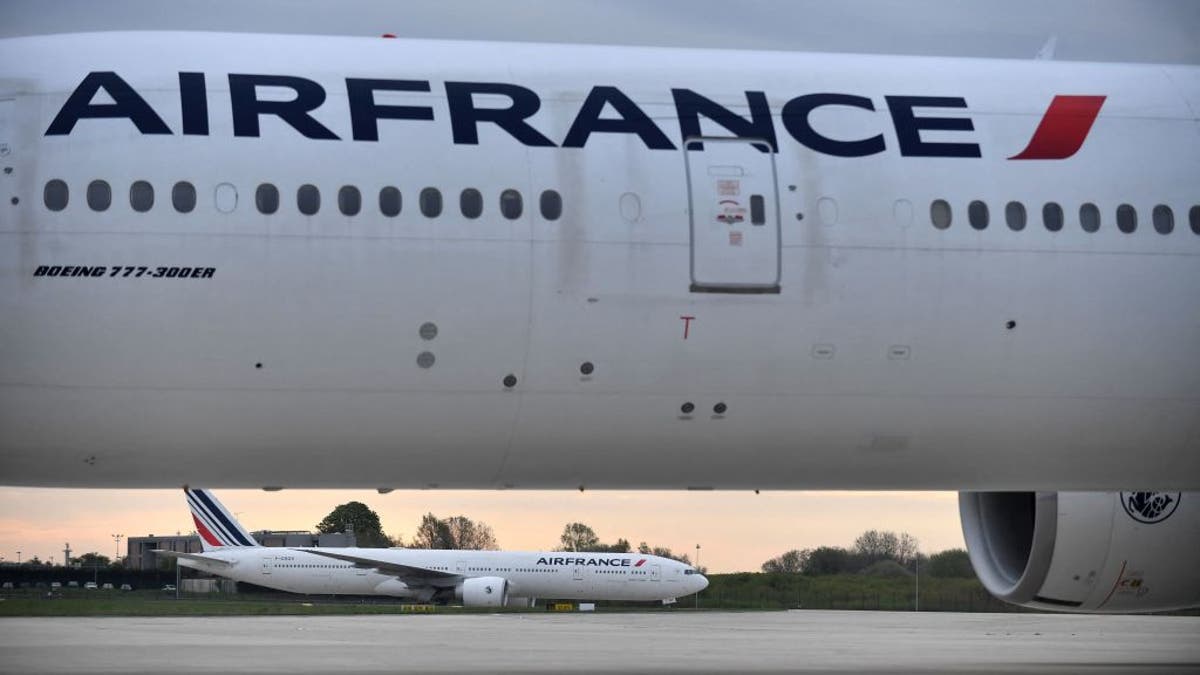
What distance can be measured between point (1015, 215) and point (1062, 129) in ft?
2.60

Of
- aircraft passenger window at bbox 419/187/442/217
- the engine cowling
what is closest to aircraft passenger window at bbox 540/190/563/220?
aircraft passenger window at bbox 419/187/442/217

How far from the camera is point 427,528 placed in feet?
211

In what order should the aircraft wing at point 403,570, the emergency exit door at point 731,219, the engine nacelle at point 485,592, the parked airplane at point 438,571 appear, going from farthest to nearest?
the aircraft wing at point 403,570 → the parked airplane at point 438,571 → the engine nacelle at point 485,592 → the emergency exit door at point 731,219

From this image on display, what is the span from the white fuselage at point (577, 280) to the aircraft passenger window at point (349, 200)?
5 cm

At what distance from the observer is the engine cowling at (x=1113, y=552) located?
1089cm

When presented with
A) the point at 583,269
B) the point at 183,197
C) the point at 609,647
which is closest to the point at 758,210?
the point at 583,269

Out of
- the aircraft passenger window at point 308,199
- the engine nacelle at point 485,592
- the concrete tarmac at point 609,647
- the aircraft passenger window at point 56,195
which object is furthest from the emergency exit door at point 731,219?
the engine nacelle at point 485,592

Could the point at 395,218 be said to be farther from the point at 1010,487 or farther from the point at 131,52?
the point at 1010,487

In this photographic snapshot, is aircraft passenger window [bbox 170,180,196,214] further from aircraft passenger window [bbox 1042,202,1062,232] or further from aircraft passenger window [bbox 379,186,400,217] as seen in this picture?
aircraft passenger window [bbox 1042,202,1062,232]

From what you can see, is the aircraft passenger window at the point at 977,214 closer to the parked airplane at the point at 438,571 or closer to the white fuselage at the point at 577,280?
the white fuselage at the point at 577,280

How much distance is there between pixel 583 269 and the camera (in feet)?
27.1

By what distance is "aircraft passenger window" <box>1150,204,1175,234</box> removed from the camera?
8992 millimetres

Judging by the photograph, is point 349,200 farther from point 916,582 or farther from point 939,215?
point 916,582

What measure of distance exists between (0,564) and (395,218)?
6266 centimetres
